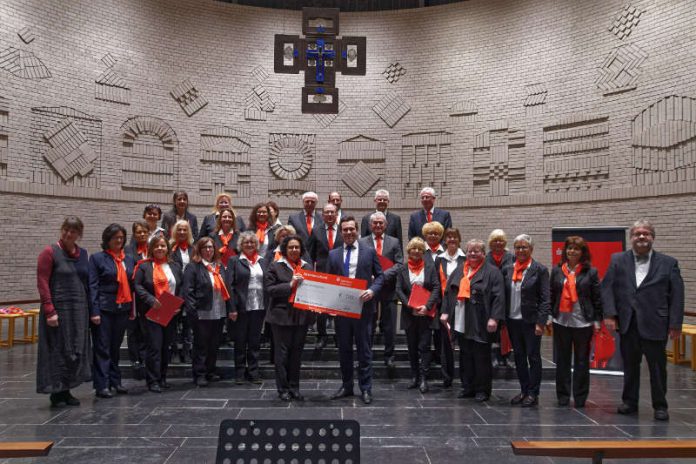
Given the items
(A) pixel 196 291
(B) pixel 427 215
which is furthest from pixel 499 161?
(A) pixel 196 291

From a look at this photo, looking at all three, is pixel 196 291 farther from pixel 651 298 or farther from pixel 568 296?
pixel 651 298

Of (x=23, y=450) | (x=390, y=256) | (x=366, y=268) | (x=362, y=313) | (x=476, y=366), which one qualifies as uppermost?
(x=390, y=256)

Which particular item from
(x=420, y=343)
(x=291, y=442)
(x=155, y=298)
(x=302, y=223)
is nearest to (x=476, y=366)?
(x=420, y=343)

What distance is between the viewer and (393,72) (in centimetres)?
1269

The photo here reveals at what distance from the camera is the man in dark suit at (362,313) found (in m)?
5.53

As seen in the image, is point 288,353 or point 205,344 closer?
point 288,353

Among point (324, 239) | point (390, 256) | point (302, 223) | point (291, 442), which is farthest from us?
point (302, 223)

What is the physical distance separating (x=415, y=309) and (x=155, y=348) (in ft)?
9.23

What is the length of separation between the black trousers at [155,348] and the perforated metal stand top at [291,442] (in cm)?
399

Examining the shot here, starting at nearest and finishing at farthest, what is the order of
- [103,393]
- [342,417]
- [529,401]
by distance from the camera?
1. [342,417]
2. [529,401]
3. [103,393]

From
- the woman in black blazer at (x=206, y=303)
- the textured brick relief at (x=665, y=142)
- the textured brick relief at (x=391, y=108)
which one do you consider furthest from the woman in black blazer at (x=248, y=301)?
the textured brick relief at (x=665, y=142)

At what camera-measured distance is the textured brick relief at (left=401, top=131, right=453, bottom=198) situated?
12211 millimetres

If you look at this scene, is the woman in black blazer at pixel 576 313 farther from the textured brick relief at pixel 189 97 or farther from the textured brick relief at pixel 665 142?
the textured brick relief at pixel 189 97

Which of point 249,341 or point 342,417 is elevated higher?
point 249,341
